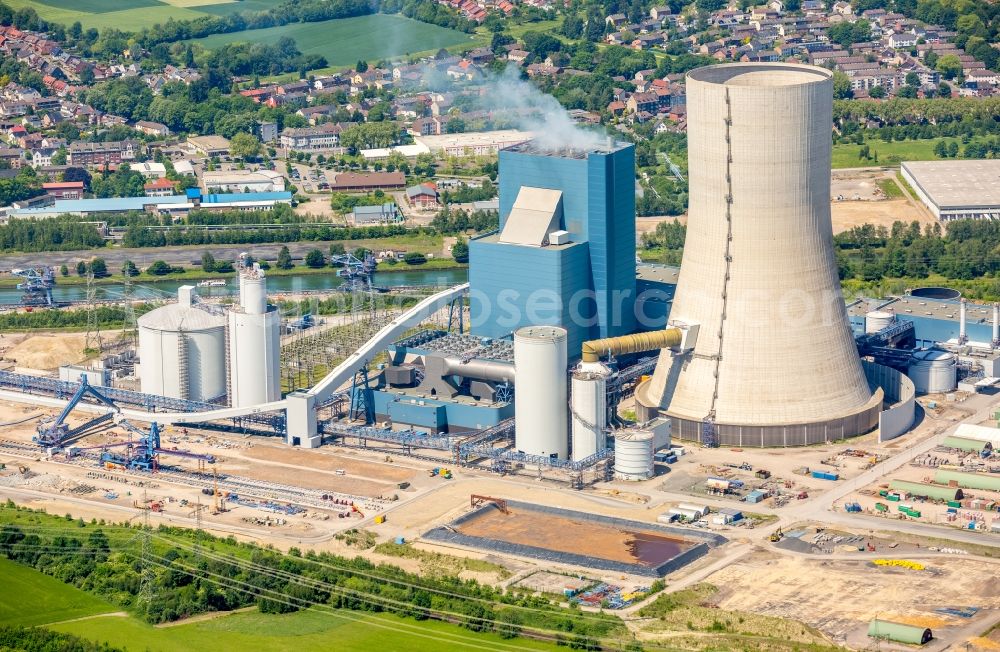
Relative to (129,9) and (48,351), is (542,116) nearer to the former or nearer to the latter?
(48,351)

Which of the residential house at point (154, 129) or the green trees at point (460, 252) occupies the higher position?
the residential house at point (154, 129)

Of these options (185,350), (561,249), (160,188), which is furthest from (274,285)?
(561,249)

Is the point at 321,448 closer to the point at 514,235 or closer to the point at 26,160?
the point at 514,235

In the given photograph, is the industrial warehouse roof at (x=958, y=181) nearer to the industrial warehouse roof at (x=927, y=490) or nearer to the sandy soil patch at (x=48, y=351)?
the industrial warehouse roof at (x=927, y=490)

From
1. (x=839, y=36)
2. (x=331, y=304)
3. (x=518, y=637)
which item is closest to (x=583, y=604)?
(x=518, y=637)

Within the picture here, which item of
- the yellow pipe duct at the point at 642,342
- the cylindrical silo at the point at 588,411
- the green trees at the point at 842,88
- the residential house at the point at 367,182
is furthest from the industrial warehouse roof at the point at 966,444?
the green trees at the point at 842,88

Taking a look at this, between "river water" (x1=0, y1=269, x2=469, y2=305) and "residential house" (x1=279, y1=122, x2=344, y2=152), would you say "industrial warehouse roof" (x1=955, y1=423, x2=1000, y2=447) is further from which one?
"residential house" (x1=279, y1=122, x2=344, y2=152)
